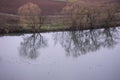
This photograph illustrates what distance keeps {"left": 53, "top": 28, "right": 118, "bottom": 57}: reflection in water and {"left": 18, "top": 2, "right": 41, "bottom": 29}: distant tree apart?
3.39ft

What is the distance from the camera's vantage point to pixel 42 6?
988cm

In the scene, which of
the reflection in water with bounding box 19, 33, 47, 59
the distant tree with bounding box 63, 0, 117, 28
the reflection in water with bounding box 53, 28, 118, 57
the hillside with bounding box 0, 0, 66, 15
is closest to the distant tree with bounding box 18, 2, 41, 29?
the hillside with bounding box 0, 0, 66, 15

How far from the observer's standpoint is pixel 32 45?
8008mm

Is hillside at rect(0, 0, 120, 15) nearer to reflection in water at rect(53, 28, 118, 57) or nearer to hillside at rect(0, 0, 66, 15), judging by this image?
hillside at rect(0, 0, 66, 15)

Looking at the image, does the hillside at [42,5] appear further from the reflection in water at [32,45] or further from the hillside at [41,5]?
the reflection in water at [32,45]

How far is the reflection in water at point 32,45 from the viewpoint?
7.21 metres

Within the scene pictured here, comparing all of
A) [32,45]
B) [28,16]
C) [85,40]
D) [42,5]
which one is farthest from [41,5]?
[85,40]

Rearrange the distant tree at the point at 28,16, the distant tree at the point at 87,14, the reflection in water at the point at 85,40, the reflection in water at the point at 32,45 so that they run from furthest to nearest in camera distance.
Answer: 1. the distant tree at the point at 87,14
2. the distant tree at the point at 28,16
3. the reflection in water at the point at 85,40
4. the reflection in water at the point at 32,45

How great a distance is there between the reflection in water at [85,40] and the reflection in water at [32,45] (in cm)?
57

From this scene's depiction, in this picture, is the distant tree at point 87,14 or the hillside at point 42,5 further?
the distant tree at point 87,14

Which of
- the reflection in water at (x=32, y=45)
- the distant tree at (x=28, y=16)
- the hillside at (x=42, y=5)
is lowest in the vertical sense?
the reflection in water at (x=32, y=45)

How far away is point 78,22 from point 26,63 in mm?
3883

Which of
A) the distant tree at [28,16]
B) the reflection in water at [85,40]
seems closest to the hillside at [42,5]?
the distant tree at [28,16]

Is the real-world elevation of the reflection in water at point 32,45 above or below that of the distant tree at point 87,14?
below
